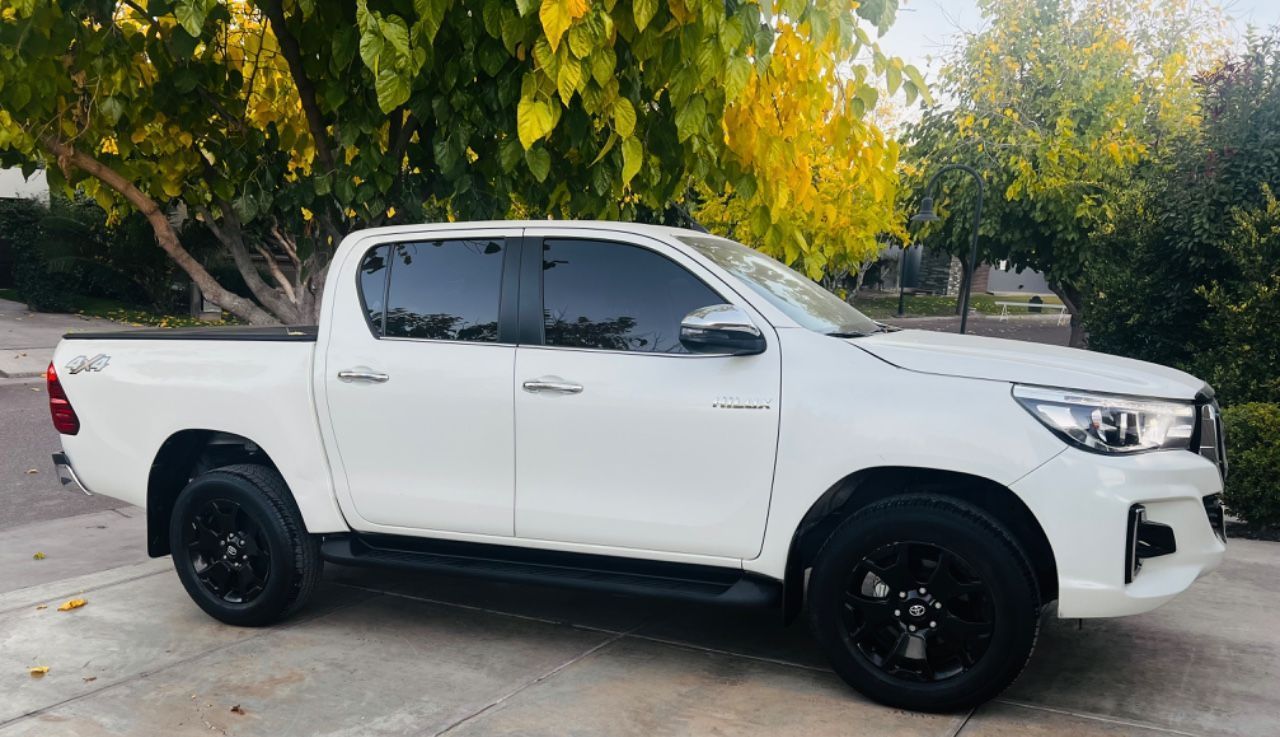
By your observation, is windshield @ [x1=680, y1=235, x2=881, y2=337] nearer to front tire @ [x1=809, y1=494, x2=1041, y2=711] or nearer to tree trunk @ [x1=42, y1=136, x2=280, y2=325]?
front tire @ [x1=809, y1=494, x2=1041, y2=711]

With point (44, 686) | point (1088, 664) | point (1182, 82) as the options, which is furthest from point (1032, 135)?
point (44, 686)

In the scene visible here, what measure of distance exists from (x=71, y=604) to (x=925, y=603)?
13.8 feet

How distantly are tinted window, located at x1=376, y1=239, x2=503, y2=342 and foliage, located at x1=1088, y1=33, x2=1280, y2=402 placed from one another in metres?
6.31

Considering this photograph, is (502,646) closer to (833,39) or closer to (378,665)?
(378,665)

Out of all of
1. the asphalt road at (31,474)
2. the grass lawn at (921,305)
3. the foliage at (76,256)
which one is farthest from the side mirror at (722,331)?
the grass lawn at (921,305)

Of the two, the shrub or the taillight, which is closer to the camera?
the taillight

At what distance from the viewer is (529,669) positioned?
4.80 m

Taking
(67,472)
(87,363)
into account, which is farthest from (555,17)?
(67,472)

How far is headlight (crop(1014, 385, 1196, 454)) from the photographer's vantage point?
4039 millimetres

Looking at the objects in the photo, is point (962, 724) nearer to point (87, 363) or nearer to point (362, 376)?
point (362, 376)

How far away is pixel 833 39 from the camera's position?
5402mm

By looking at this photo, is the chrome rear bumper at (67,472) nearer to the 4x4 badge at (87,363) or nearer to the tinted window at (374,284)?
the 4x4 badge at (87,363)

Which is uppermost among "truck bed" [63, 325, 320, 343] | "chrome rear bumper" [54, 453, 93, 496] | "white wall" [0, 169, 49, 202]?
"white wall" [0, 169, 49, 202]

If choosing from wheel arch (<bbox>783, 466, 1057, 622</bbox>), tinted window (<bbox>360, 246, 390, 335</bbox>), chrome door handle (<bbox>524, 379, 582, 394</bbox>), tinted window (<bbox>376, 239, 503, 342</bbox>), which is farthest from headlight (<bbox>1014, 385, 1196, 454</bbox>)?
tinted window (<bbox>360, 246, 390, 335</bbox>)
